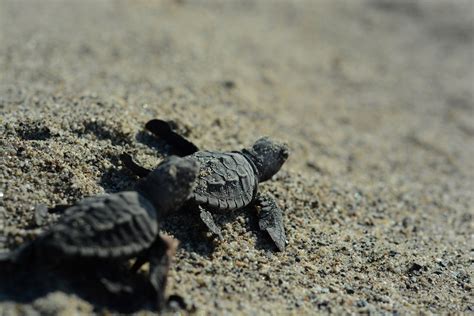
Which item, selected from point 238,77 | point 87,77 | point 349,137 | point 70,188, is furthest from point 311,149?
point 70,188

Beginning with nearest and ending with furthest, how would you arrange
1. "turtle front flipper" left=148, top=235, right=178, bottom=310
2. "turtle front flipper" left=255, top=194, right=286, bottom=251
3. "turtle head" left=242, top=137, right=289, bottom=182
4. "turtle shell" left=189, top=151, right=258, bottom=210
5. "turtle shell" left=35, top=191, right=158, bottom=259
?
"turtle shell" left=35, top=191, right=158, bottom=259, "turtle front flipper" left=148, top=235, right=178, bottom=310, "turtle shell" left=189, top=151, right=258, bottom=210, "turtle front flipper" left=255, top=194, right=286, bottom=251, "turtle head" left=242, top=137, right=289, bottom=182

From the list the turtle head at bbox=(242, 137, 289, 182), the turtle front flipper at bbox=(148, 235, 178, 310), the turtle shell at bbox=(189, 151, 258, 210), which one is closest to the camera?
the turtle front flipper at bbox=(148, 235, 178, 310)

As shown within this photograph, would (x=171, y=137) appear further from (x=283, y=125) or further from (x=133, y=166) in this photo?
(x=283, y=125)

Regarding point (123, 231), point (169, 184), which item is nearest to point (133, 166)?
point (169, 184)

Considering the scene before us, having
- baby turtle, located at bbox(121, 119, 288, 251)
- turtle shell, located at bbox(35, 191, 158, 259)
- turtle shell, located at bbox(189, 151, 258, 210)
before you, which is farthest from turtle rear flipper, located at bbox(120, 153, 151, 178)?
turtle shell, located at bbox(35, 191, 158, 259)

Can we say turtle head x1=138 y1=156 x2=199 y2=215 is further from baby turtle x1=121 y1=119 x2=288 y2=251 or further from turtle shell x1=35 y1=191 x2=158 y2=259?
baby turtle x1=121 y1=119 x2=288 y2=251

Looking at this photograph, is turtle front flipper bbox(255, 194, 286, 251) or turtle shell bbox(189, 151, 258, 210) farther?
turtle front flipper bbox(255, 194, 286, 251)

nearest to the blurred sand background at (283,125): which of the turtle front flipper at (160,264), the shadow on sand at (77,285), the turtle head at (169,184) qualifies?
the shadow on sand at (77,285)
